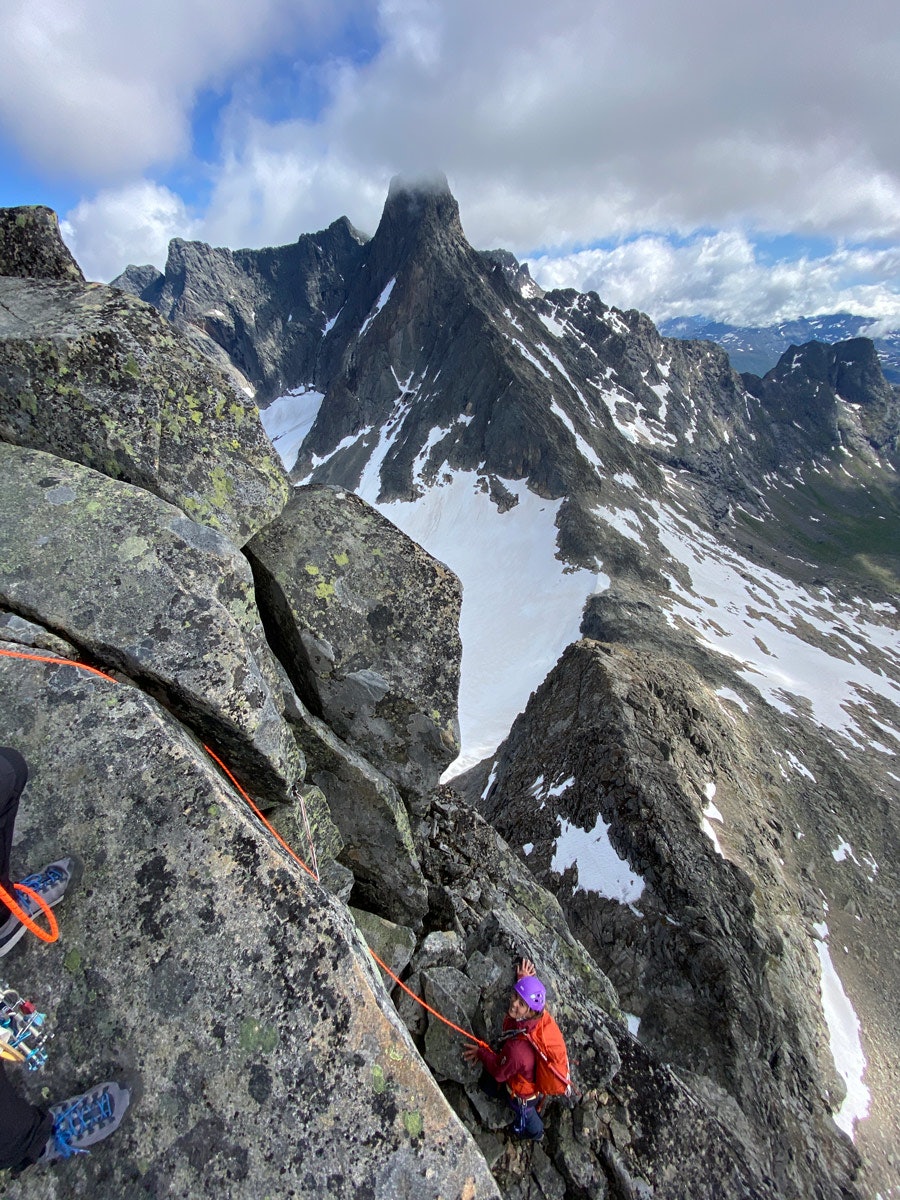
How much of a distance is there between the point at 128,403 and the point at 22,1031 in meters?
7.25

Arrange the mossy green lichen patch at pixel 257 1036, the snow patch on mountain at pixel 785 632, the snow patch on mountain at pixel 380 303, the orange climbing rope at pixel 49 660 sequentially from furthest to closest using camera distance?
1. the snow patch on mountain at pixel 380 303
2. the snow patch on mountain at pixel 785 632
3. the orange climbing rope at pixel 49 660
4. the mossy green lichen patch at pixel 257 1036

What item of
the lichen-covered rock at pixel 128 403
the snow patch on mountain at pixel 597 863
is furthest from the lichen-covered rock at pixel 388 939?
the snow patch on mountain at pixel 597 863

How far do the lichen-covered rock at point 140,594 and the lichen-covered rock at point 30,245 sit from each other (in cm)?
428

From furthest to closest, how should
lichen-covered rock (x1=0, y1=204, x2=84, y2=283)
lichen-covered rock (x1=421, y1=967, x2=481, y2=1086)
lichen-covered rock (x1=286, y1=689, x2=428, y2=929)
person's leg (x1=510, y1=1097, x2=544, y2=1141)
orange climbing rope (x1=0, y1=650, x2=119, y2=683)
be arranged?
lichen-covered rock (x1=286, y1=689, x2=428, y2=929) → lichen-covered rock (x1=0, y1=204, x2=84, y2=283) → lichen-covered rock (x1=421, y1=967, x2=481, y2=1086) → person's leg (x1=510, y1=1097, x2=544, y2=1141) → orange climbing rope (x1=0, y1=650, x2=119, y2=683)

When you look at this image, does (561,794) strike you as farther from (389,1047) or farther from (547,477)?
(547,477)

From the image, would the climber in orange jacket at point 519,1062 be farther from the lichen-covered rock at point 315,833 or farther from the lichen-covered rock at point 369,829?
the lichen-covered rock at point 315,833

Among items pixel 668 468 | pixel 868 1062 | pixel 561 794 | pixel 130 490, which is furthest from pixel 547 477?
pixel 130 490

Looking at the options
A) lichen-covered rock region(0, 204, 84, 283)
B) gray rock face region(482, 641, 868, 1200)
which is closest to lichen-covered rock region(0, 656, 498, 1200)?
lichen-covered rock region(0, 204, 84, 283)

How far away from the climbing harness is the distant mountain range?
16.7ft

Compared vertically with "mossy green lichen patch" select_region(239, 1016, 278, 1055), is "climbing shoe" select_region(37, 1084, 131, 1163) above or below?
below

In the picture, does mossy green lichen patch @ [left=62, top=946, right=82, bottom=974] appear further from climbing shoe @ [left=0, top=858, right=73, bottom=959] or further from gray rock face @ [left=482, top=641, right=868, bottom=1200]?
gray rock face @ [left=482, top=641, right=868, bottom=1200]

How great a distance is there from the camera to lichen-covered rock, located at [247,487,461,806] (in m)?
9.30

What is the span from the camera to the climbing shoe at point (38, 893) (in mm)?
4422

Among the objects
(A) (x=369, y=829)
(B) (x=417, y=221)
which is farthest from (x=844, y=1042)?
(B) (x=417, y=221)
